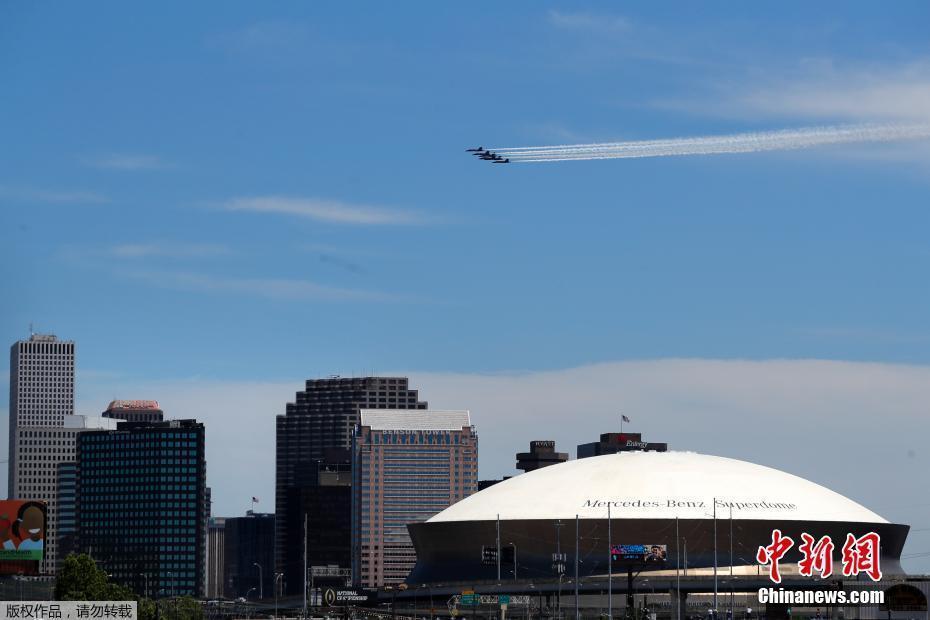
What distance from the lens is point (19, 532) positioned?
178250 millimetres

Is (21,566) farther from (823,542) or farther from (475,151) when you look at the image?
(823,542)

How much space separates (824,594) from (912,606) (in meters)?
9.31

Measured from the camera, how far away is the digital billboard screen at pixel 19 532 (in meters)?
178

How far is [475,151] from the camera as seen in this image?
150000mm

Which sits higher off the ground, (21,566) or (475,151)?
(475,151)

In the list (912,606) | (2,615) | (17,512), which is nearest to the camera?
(912,606)

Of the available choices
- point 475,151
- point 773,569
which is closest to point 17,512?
point 475,151

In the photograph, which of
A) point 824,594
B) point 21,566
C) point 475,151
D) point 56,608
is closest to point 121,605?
point 56,608

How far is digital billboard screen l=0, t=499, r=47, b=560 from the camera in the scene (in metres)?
178

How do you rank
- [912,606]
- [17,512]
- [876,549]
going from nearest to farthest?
1. [912,606]
2. [876,549]
3. [17,512]

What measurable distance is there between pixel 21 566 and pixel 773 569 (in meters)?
78.0

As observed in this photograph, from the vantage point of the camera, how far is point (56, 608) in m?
145

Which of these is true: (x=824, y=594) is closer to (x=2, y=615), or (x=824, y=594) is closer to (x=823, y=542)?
(x=823, y=542)

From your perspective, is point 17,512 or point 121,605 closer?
point 121,605
